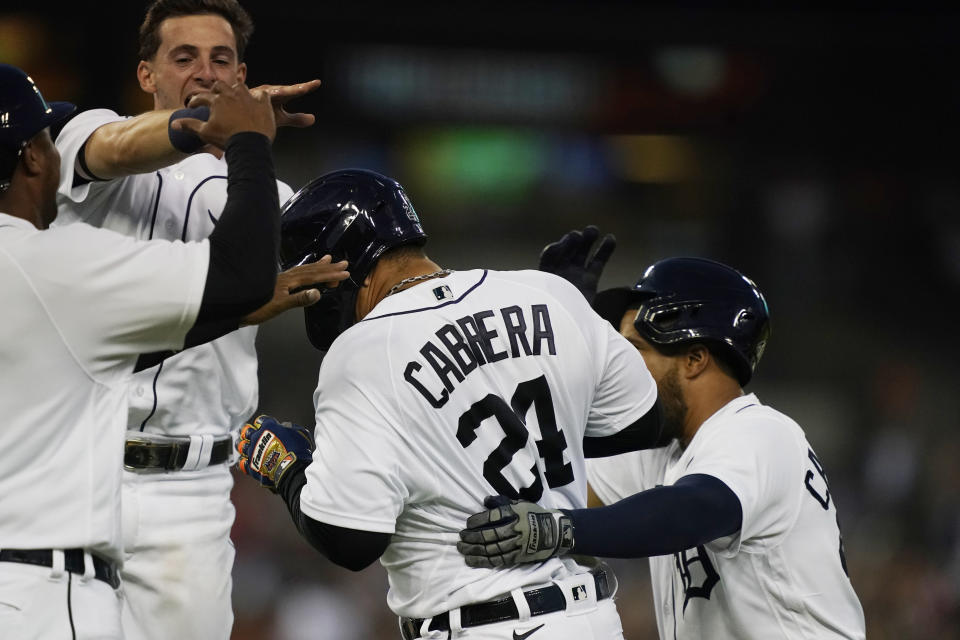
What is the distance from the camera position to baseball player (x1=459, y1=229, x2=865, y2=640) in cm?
273

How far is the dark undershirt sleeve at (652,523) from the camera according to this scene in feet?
8.93

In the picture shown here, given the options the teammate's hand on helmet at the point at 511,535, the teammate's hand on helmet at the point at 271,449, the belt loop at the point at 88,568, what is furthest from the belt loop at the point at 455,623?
the belt loop at the point at 88,568

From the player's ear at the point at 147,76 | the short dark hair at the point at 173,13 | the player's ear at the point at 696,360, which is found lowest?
the player's ear at the point at 696,360

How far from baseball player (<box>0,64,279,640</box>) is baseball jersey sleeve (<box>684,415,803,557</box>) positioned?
134cm

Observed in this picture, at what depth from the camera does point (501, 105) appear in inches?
441

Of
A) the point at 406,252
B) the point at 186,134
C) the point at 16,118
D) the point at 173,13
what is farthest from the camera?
the point at 173,13

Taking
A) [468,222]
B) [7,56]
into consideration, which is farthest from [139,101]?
[468,222]

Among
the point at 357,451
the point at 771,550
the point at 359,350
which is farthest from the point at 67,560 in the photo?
the point at 771,550

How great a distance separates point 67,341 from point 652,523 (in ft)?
4.59

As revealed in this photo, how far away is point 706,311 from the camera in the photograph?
3396 mm

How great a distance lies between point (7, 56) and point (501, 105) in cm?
451

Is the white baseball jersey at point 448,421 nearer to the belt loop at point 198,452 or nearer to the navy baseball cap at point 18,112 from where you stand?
the belt loop at point 198,452

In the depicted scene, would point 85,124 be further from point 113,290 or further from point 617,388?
point 617,388

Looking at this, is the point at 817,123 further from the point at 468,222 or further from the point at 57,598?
the point at 57,598
